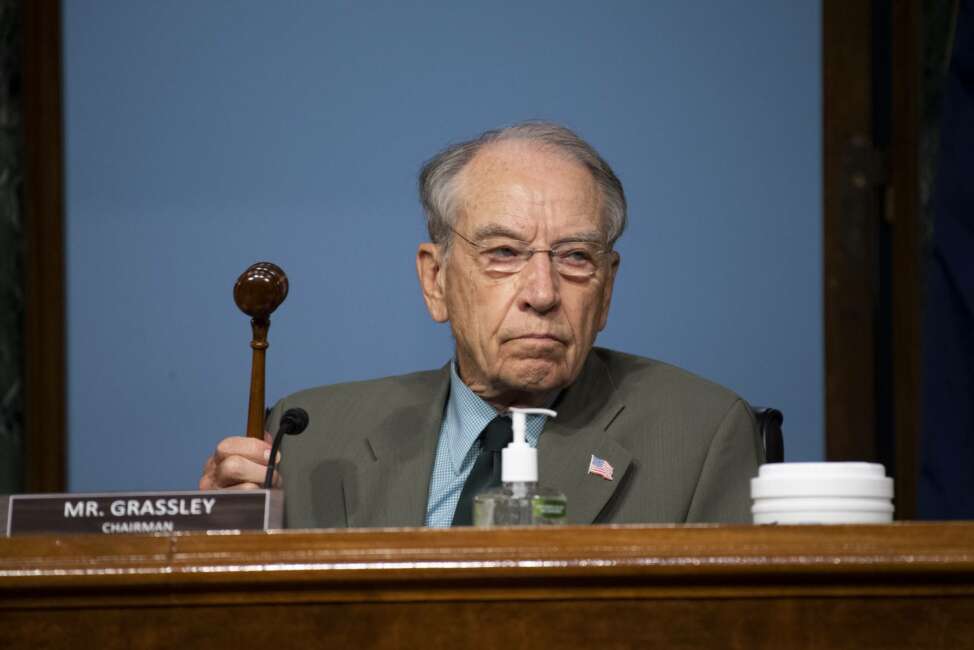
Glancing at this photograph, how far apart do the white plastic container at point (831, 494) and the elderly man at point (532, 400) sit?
0.66 m

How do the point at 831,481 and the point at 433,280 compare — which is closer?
the point at 831,481

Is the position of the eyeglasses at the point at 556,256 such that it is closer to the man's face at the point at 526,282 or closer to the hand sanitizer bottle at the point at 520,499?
the man's face at the point at 526,282

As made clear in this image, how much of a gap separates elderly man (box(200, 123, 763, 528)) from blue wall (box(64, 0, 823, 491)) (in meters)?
1.29

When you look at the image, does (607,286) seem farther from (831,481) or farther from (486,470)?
(831,481)

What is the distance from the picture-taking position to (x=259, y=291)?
5.75ft

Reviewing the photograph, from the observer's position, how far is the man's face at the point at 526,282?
1.98 meters

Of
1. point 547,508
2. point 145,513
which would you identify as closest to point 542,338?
point 547,508

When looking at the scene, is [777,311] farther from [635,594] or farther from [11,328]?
[635,594]

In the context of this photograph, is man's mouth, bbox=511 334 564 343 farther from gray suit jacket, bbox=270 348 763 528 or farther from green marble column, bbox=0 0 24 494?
green marble column, bbox=0 0 24 494

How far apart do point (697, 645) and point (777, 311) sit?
247cm

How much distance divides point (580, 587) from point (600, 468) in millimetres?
886

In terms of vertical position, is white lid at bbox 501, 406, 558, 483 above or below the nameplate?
above

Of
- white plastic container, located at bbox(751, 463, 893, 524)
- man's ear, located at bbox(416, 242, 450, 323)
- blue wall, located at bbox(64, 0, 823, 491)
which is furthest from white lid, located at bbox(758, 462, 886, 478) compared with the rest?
blue wall, located at bbox(64, 0, 823, 491)

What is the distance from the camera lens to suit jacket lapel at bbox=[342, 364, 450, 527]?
1.93 metres
